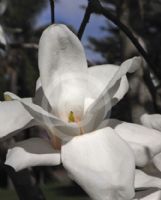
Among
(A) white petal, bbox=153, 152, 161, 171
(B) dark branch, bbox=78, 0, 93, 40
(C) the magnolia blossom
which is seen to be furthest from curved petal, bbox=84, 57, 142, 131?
(B) dark branch, bbox=78, 0, 93, 40

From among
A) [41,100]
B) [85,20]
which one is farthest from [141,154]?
[85,20]

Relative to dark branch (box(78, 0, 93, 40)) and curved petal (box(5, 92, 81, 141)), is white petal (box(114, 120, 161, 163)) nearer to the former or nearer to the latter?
curved petal (box(5, 92, 81, 141))

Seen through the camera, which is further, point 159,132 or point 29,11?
point 29,11

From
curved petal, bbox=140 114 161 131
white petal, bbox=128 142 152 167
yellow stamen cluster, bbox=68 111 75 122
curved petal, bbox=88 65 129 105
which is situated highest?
curved petal, bbox=88 65 129 105

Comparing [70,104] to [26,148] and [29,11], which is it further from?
[29,11]

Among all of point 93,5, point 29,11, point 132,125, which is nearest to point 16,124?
point 132,125

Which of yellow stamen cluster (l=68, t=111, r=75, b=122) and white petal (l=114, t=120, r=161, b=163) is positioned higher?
yellow stamen cluster (l=68, t=111, r=75, b=122)
